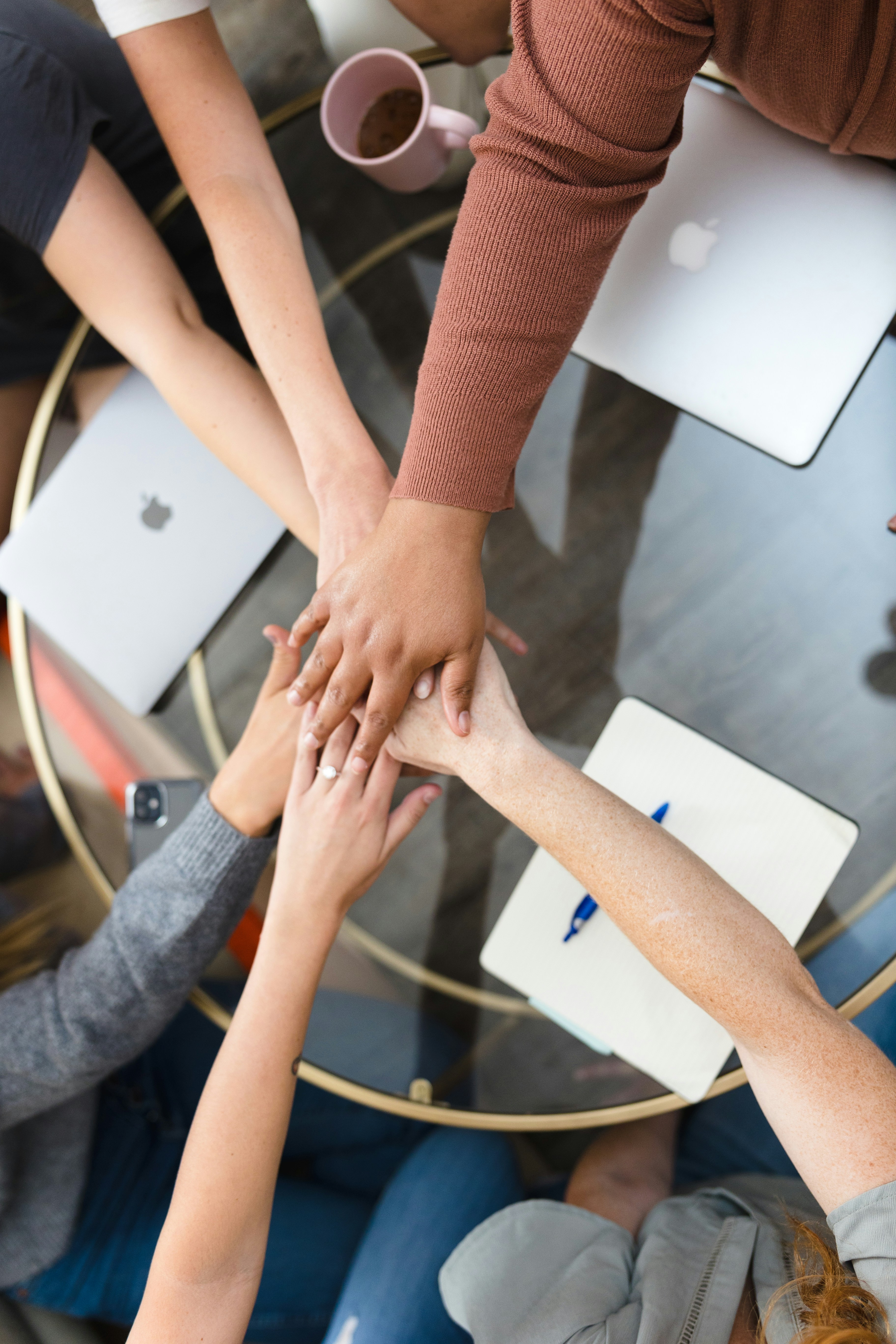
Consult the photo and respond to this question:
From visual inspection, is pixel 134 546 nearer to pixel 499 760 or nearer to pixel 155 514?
pixel 155 514

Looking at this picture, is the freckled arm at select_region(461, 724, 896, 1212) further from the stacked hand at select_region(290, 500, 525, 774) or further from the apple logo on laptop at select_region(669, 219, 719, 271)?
the apple logo on laptop at select_region(669, 219, 719, 271)

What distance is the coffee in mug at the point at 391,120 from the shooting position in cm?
93

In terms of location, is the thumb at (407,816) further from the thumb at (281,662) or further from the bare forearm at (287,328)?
the bare forearm at (287,328)

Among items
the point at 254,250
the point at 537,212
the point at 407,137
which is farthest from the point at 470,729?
the point at 407,137

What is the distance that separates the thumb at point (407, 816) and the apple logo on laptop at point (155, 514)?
48 cm

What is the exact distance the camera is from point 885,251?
0.78m

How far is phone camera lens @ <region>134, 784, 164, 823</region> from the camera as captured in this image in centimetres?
106

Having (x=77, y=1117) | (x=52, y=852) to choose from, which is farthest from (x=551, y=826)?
(x=52, y=852)

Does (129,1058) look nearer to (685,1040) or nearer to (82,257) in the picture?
(685,1040)

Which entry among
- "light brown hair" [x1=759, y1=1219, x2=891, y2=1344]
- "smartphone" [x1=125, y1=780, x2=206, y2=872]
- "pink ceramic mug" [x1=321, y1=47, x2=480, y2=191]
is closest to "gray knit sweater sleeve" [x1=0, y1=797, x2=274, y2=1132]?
"smartphone" [x1=125, y1=780, x2=206, y2=872]

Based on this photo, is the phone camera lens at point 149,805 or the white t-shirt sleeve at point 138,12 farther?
the phone camera lens at point 149,805

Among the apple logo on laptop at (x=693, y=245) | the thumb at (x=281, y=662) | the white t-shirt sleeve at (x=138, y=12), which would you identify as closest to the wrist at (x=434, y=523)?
the thumb at (x=281, y=662)

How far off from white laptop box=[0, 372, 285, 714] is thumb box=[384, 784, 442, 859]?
380 mm

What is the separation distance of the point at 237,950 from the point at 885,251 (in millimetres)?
1132
